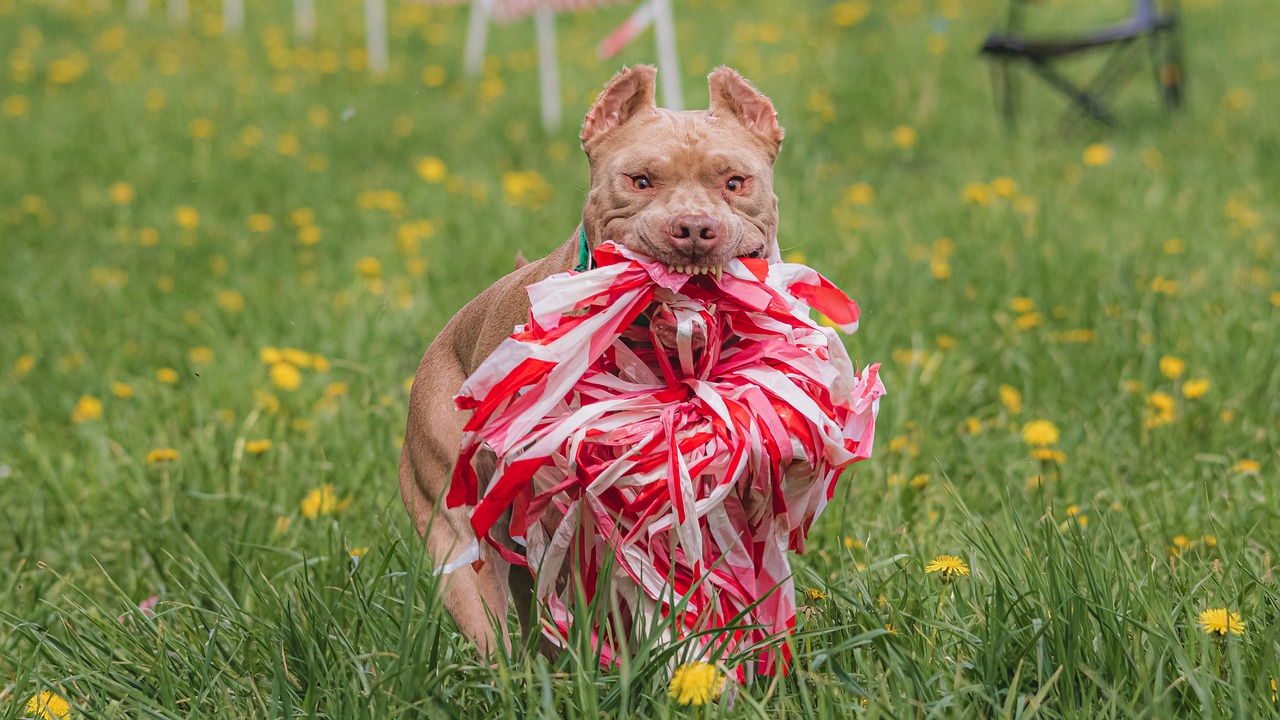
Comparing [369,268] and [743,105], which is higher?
[743,105]

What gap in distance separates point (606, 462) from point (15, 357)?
10.6ft

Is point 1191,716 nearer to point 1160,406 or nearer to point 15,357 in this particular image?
point 1160,406

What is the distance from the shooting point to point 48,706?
1.94m

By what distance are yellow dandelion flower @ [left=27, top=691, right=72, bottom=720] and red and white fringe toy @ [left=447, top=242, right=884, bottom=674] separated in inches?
26.1

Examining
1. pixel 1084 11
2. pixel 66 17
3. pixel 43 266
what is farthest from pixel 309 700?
pixel 66 17

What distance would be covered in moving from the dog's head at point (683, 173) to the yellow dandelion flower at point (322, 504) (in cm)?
124

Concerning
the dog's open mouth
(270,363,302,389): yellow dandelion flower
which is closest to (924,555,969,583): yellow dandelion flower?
the dog's open mouth

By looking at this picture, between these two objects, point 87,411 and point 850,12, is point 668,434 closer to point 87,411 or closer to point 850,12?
point 87,411

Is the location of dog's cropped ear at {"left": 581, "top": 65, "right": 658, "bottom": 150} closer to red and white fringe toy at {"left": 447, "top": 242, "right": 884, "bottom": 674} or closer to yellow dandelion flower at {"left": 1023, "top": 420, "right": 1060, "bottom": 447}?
red and white fringe toy at {"left": 447, "top": 242, "right": 884, "bottom": 674}

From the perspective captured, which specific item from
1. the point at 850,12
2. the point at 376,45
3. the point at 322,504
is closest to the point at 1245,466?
the point at 322,504

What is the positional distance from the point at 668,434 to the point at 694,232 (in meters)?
0.27

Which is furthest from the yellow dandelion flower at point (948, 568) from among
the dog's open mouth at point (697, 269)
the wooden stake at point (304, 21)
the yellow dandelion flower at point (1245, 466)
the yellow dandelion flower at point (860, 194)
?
the wooden stake at point (304, 21)

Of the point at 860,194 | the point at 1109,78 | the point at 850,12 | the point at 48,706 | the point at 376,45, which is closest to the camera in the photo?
the point at 48,706

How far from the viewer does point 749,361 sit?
6.03 feet
